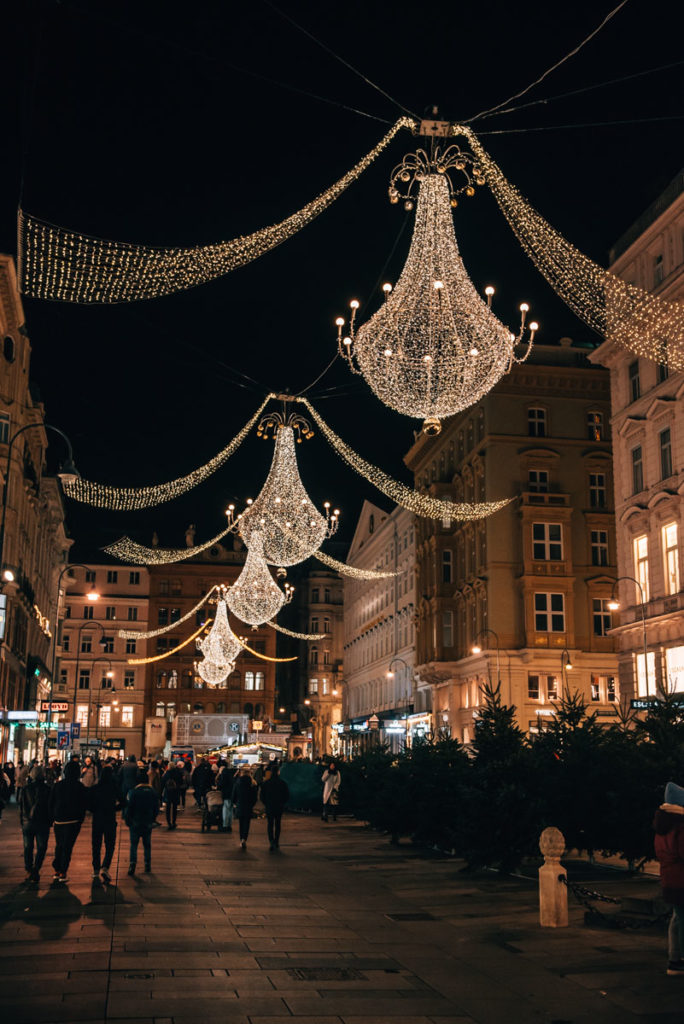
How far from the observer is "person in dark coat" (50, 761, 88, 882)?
1662cm

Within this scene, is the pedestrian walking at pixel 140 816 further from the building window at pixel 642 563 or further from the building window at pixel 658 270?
the building window at pixel 658 270

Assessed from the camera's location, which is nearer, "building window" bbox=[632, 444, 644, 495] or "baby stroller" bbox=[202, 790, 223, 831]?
Result: "baby stroller" bbox=[202, 790, 223, 831]

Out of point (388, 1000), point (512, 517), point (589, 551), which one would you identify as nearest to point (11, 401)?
point (512, 517)

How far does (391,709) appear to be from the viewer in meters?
75.7

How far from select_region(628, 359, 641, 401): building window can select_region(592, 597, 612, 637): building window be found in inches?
673

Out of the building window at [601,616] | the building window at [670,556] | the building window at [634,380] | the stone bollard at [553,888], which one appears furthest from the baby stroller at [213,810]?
the building window at [601,616]

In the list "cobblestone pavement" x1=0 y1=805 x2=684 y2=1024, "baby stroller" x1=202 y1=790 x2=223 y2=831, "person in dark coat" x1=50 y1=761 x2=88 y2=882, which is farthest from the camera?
"baby stroller" x1=202 y1=790 x2=223 y2=831

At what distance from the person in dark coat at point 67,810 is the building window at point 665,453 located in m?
24.8

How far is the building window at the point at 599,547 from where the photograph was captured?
5419cm

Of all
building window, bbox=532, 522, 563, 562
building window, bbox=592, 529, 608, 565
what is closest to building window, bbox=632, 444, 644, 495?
building window, bbox=532, 522, 563, 562

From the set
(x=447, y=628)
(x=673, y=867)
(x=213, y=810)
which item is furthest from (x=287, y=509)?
(x=447, y=628)

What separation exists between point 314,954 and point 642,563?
2841 cm

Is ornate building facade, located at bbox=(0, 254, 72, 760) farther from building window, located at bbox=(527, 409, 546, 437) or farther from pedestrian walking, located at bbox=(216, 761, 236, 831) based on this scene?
building window, located at bbox=(527, 409, 546, 437)

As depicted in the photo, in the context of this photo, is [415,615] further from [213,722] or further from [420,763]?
[420,763]
